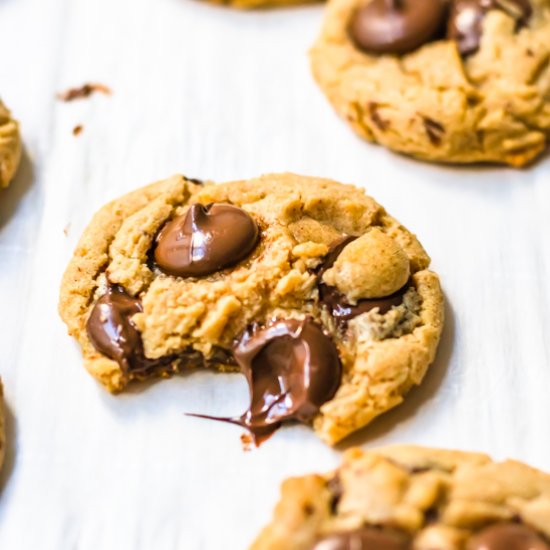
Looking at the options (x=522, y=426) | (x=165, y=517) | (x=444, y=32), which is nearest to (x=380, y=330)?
(x=522, y=426)

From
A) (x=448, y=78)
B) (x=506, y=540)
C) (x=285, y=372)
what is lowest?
(x=285, y=372)

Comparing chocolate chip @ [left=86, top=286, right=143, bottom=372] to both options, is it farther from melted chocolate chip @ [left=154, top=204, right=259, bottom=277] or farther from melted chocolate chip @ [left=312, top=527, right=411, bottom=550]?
melted chocolate chip @ [left=312, top=527, right=411, bottom=550]

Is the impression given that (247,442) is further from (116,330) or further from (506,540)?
(506,540)

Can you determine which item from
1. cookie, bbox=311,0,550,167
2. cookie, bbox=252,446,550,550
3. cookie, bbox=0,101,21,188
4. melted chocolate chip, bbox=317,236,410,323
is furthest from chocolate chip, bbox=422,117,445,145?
cookie, bbox=0,101,21,188

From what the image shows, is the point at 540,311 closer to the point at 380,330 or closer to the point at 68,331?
the point at 380,330

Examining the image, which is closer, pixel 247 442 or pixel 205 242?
pixel 247 442

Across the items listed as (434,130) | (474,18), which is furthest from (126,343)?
(474,18)
